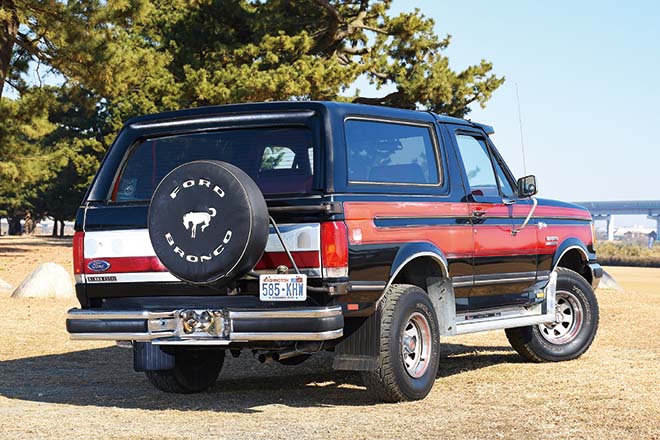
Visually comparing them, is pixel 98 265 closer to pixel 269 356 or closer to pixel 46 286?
pixel 269 356

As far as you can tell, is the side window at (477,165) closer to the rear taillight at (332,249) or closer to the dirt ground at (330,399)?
the dirt ground at (330,399)

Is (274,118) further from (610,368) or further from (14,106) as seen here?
(14,106)

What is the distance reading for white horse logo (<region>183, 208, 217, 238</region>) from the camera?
725cm

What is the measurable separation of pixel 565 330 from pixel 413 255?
130 inches

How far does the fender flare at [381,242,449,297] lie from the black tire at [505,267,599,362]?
7.44 ft

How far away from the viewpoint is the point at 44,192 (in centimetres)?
7519

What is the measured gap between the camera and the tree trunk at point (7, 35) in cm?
2878

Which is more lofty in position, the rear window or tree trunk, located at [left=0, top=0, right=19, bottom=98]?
tree trunk, located at [left=0, top=0, right=19, bottom=98]

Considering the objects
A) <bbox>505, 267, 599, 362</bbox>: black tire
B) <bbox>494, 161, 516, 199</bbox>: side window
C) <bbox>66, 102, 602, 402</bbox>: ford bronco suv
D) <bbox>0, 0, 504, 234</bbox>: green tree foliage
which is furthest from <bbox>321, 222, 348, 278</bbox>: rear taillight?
<bbox>0, 0, 504, 234</bbox>: green tree foliage

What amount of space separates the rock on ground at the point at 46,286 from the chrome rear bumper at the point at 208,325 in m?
12.0

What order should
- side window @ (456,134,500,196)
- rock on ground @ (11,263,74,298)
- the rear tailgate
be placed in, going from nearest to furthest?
1. the rear tailgate
2. side window @ (456,134,500,196)
3. rock on ground @ (11,263,74,298)

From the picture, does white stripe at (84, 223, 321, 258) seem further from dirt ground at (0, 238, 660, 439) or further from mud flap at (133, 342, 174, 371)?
dirt ground at (0, 238, 660, 439)

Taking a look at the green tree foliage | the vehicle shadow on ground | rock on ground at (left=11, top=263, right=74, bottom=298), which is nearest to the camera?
the vehicle shadow on ground

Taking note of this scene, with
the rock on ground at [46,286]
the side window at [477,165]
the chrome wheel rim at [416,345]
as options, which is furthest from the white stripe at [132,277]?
the rock on ground at [46,286]
